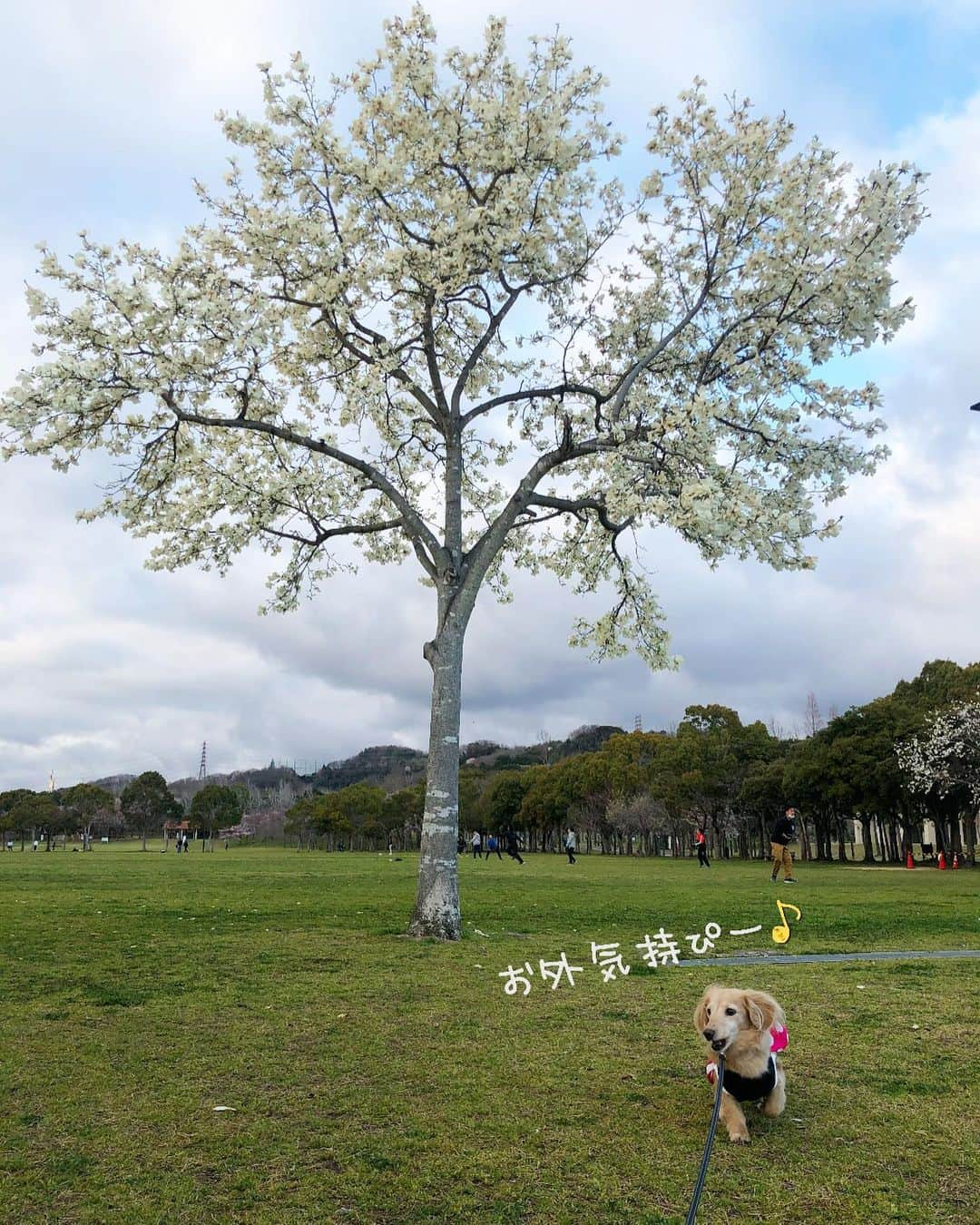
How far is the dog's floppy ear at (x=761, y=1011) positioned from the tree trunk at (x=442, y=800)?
7355mm

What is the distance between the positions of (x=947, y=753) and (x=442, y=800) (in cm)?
3204

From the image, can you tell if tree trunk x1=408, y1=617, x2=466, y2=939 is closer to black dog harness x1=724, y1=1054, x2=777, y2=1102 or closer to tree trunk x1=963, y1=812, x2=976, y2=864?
black dog harness x1=724, y1=1054, x2=777, y2=1102

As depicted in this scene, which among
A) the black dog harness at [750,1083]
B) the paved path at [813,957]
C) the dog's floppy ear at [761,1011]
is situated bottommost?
the paved path at [813,957]

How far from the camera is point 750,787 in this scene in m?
53.2

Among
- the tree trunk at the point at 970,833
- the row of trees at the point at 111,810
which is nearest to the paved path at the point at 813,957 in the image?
the tree trunk at the point at 970,833

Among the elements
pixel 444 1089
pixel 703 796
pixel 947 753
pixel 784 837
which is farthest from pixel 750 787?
pixel 444 1089

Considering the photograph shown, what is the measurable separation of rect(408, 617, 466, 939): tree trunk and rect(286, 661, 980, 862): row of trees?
101 ft

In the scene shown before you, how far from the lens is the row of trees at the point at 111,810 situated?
293 ft

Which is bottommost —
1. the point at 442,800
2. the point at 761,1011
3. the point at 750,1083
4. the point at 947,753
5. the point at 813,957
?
the point at 813,957

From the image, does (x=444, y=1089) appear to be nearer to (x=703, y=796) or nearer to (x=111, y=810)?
(x=703, y=796)

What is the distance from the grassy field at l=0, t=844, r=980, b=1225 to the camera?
12.6 ft

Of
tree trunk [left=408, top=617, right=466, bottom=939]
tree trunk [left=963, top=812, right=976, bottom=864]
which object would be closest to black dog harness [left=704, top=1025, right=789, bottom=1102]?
tree trunk [left=408, top=617, right=466, bottom=939]

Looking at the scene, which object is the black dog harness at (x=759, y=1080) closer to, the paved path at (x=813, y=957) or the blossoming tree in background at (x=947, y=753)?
the paved path at (x=813, y=957)

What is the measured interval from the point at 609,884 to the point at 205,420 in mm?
17426
